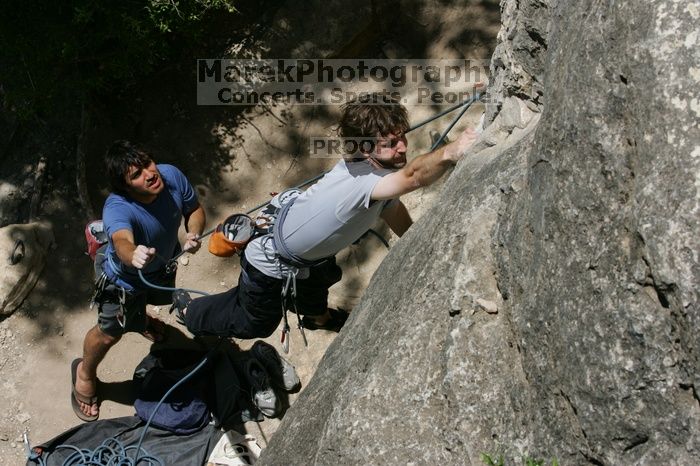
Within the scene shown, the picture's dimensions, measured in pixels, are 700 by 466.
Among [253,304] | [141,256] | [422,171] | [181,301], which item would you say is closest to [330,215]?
[422,171]

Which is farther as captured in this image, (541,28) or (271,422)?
(271,422)

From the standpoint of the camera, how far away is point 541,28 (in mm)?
2648

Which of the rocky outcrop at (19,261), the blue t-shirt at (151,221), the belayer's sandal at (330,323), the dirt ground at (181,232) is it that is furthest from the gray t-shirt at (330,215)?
the rocky outcrop at (19,261)

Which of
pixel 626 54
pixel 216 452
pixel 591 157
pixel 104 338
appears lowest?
pixel 216 452

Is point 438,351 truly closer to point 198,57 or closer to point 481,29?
point 481,29

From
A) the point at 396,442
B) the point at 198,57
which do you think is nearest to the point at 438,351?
the point at 396,442

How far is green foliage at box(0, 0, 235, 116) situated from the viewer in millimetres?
5262

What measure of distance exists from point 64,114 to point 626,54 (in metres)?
5.33

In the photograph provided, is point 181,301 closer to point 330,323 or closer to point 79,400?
point 330,323

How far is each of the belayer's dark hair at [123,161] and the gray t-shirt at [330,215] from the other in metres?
0.76

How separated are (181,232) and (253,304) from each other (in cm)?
218

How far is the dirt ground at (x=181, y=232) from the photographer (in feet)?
16.9

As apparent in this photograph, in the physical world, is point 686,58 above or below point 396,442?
above

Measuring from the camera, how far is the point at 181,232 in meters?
5.92
